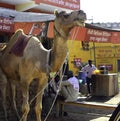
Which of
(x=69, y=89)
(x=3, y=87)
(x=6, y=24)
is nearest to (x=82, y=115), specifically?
(x=69, y=89)

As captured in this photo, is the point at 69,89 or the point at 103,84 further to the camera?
the point at 103,84

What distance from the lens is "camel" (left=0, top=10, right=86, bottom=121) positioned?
626 cm

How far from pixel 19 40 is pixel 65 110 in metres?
3.51

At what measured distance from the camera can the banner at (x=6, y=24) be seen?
815cm

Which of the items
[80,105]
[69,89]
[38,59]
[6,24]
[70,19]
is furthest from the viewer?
[69,89]

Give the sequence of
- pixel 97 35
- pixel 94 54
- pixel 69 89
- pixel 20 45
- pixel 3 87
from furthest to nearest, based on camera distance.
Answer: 1. pixel 94 54
2. pixel 97 35
3. pixel 69 89
4. pixel 3 87
5. pixel 20 45

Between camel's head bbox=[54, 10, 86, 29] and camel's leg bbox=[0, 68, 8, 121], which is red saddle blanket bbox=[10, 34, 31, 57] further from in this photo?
camel's head bbox=[54, 10, 86, 29]

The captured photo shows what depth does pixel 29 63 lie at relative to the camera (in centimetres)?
687

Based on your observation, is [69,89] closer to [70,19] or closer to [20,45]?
[20,45]

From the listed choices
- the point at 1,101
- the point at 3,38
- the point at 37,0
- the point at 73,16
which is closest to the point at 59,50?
the point at 73,16

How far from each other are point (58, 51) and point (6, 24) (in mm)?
2289

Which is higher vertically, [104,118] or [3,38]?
[3,38]

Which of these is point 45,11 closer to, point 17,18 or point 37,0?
point 37,0

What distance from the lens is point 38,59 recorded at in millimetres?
6828
